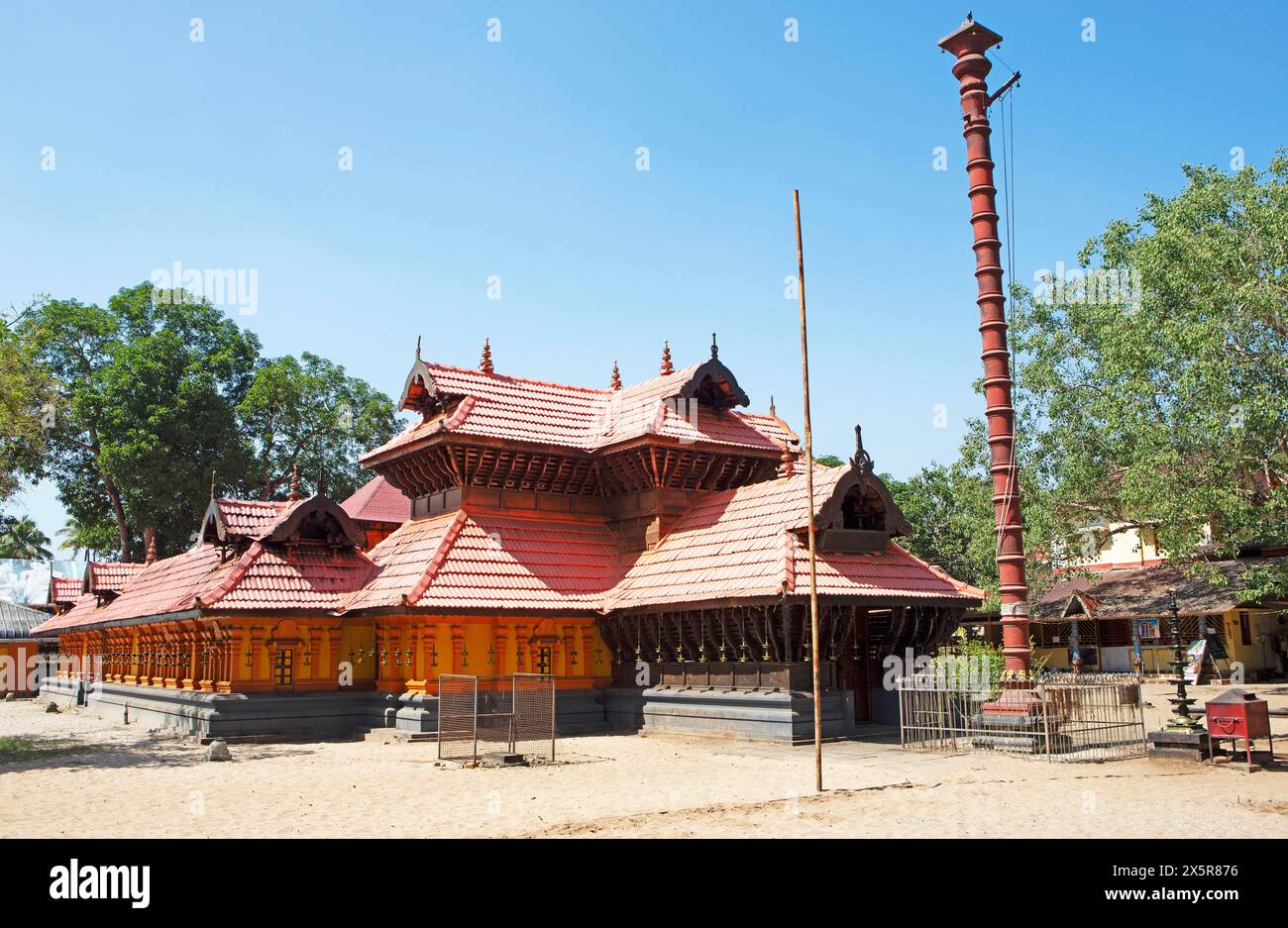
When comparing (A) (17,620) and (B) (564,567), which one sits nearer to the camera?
(B) (564,567)

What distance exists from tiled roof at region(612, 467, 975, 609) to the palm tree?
6421cm

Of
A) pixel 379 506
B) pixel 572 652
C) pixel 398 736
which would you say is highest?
pixel 379 506

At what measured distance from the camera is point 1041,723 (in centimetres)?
1666

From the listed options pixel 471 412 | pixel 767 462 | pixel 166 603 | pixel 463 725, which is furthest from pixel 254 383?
pixel 463 725

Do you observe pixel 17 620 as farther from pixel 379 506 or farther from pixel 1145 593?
pixel 1145 593

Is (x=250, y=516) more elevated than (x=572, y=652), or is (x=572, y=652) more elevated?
(x=250, y=516)

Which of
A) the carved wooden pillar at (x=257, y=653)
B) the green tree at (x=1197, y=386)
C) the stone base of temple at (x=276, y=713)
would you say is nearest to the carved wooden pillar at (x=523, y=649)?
the stone base of temple at (x=276, y=713)

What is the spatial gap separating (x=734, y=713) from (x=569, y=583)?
219 inches

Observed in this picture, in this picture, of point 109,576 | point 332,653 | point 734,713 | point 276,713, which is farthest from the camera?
point 109,576

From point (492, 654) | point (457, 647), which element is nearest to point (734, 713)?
point (492, 654)

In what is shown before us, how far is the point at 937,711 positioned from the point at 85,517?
160 ft

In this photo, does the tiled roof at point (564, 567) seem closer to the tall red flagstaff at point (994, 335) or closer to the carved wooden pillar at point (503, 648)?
the carved wooden pillar at point (503, 648)

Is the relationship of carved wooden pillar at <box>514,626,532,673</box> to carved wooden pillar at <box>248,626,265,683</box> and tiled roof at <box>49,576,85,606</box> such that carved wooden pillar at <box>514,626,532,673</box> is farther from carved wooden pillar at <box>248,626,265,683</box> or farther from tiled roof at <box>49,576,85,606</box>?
tiled roof at <box>49,576,85,606</box>

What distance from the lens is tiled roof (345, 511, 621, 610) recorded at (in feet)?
72.0
